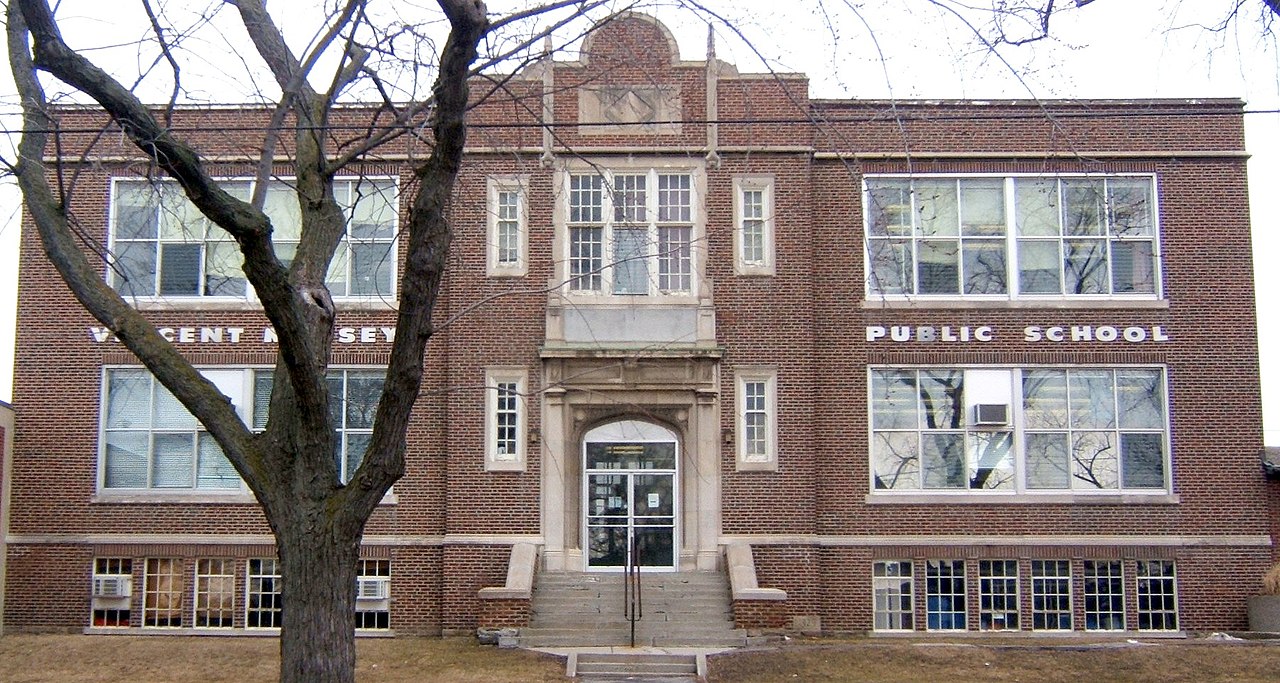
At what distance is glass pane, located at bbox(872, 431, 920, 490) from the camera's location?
858 inches

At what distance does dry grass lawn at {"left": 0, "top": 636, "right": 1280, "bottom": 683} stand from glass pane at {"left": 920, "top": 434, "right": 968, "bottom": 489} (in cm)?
325

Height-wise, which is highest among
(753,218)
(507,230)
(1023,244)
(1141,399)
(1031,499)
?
(753,218)

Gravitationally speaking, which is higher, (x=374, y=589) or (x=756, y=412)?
(x=756, y=412)

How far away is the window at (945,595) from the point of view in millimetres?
21375

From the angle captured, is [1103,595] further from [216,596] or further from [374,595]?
[216,596]

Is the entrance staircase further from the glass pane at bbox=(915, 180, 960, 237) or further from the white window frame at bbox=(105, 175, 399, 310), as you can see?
the glass pane at bbox=(915, 180, 960, 237)

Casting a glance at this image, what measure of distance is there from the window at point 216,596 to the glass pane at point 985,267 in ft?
42.8

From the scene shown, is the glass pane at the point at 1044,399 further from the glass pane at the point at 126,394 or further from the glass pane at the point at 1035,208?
the glass pane at the point at 126,394

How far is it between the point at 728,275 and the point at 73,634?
11926 millimetres

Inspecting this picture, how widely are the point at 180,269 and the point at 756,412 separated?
9.91 metres

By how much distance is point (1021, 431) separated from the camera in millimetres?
21875

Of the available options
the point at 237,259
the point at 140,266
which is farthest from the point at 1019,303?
the point at 140,266

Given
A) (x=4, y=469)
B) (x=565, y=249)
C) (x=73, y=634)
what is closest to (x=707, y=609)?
(x=565, y=249)

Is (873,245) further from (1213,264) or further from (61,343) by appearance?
(61,343)
